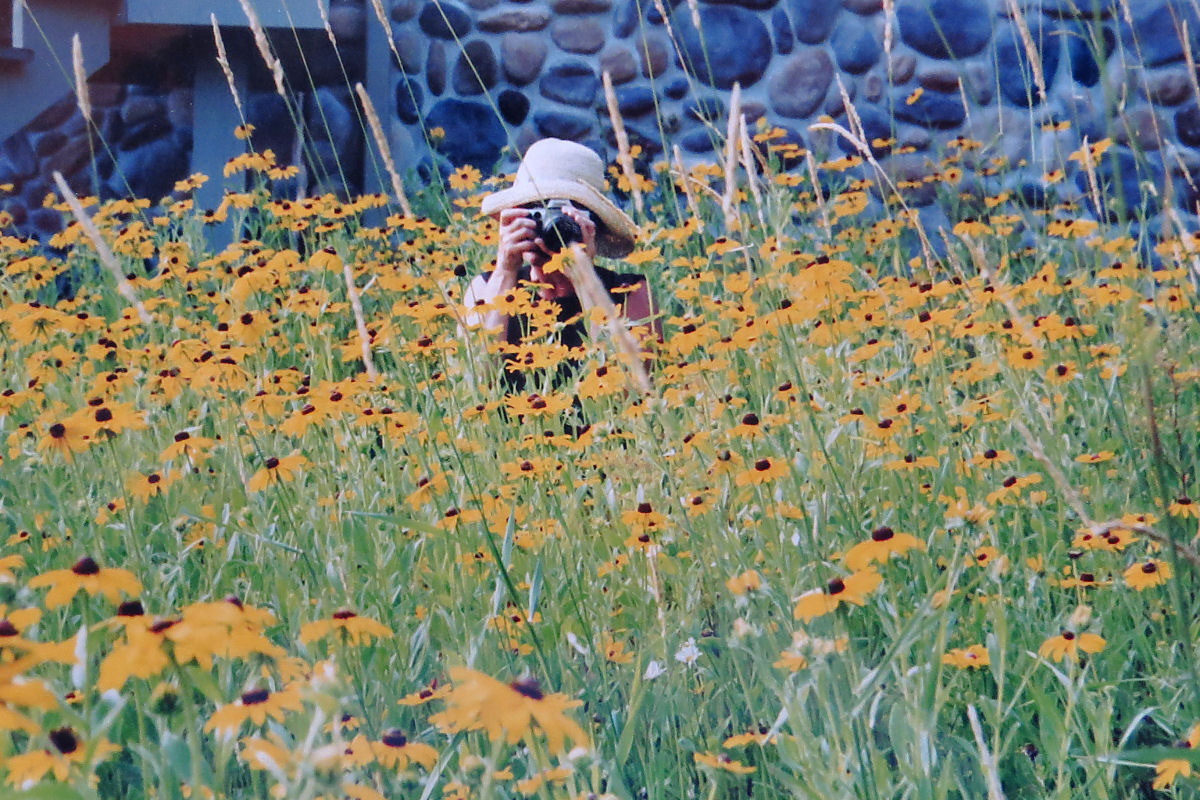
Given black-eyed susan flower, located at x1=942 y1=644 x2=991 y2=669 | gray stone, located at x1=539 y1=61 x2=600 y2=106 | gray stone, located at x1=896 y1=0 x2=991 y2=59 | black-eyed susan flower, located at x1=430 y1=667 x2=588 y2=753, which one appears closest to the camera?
black-eyed susan flower, located at x1=430 y1=667 x2=588 y2=753

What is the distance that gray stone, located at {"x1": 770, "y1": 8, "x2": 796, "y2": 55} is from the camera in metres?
4.52

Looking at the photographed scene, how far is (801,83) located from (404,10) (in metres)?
1.65

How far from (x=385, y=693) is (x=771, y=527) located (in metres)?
0.52

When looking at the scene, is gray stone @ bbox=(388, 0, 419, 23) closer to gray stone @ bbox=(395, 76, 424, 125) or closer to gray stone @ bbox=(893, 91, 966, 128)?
gray stone @ bbox=(395, 76, 424, 125)

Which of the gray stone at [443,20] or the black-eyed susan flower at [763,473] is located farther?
the gray stone at [443,20]

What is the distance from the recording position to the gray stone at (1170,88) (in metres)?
4.21

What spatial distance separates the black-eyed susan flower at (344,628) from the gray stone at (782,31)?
3.89 metres

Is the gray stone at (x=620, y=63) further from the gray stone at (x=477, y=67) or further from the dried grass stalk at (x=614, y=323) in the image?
the dried grass stalk at (x=614, y=323)

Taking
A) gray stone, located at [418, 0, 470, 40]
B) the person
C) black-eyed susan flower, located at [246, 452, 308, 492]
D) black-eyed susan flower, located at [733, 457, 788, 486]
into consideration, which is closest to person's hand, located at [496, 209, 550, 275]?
the person

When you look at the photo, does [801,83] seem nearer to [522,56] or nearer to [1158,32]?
[522,56]

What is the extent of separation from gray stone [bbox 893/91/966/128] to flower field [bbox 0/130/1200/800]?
205 cm

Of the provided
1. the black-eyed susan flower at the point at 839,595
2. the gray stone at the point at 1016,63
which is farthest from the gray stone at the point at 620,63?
the black-eyed susan flower at the point at 839,595

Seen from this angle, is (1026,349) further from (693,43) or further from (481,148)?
(481,148)

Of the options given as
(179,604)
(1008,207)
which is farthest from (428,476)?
(1008,207)
